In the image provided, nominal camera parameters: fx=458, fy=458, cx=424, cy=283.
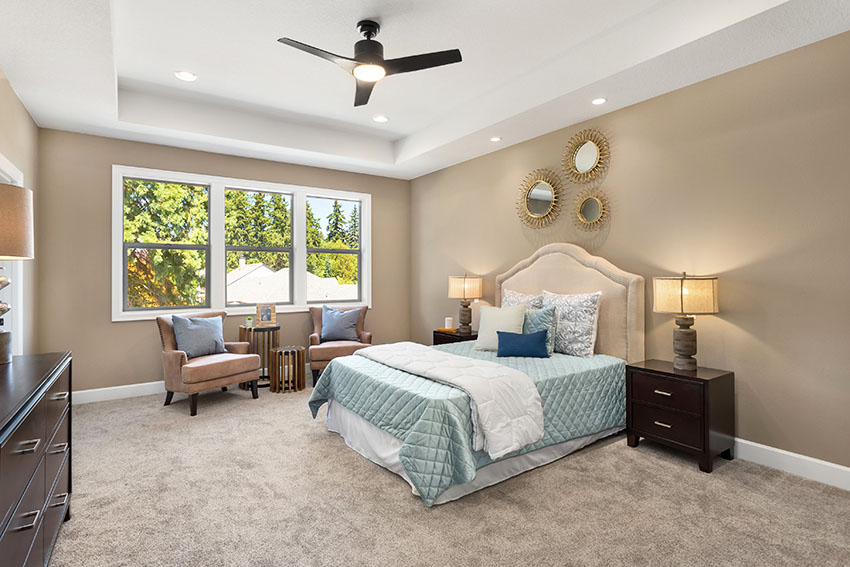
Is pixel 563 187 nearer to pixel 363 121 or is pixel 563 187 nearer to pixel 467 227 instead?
pixel 467 227

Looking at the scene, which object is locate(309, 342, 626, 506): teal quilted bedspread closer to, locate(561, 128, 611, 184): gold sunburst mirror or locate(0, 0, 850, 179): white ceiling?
locate(561, 128, 611, 184): gold sunburst mirror

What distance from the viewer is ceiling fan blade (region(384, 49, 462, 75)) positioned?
2.83 meters

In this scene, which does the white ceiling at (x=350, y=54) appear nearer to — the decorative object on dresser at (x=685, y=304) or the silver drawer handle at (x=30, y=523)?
the decorative object on dresser at (x=685, y=304)

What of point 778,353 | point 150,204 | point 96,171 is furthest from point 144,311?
point 778,353

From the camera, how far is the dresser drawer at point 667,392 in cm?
293

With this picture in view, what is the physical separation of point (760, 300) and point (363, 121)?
403cm

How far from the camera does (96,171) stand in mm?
4594

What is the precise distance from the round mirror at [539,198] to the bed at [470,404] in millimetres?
420

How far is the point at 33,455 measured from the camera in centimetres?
162

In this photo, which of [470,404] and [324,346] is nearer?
[470,404]

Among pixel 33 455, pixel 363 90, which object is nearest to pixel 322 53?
pixel 363 90

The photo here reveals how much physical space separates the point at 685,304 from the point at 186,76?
427cm

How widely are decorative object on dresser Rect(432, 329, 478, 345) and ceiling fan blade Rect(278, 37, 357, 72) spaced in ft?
9.83

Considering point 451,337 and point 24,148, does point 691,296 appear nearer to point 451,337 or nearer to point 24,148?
point 451,337
